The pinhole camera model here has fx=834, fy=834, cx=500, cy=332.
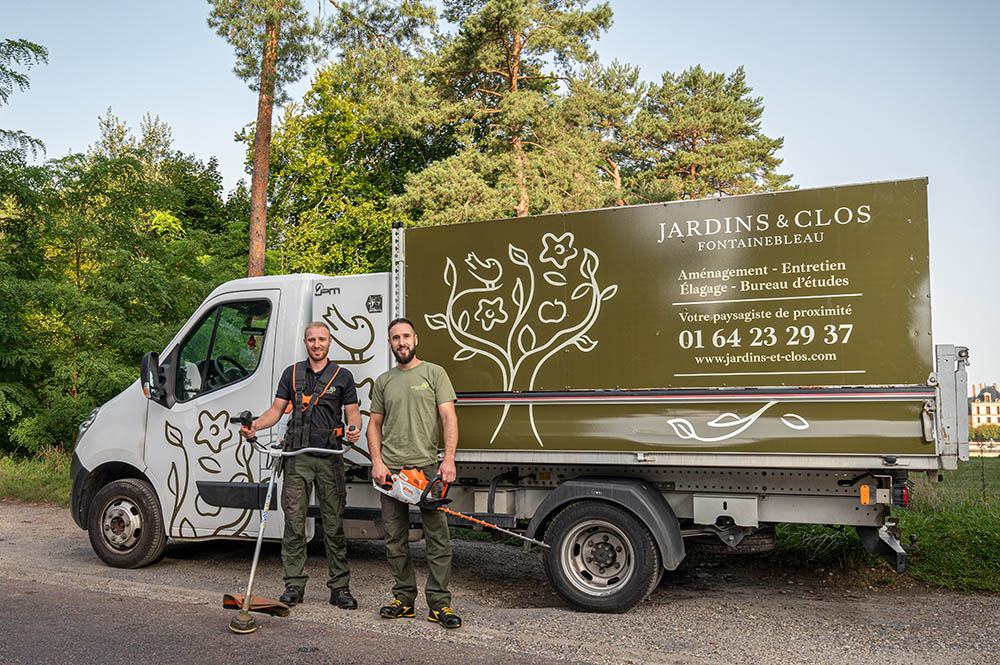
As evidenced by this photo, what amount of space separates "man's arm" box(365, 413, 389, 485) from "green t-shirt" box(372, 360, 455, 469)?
0.12 ft

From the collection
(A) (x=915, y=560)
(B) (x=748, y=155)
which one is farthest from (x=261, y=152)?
(B) (x=748, y=155)

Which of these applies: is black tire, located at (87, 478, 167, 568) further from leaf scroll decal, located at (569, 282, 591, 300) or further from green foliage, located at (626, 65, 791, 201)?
green foliage, located at (626, 65, 791, 201)

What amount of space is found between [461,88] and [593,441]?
66.7 ft

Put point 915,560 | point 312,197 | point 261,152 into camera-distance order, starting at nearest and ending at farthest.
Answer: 1. point 915,560
2. point 261,152
3. point 312,197

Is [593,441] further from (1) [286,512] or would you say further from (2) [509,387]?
(1) [286,512]

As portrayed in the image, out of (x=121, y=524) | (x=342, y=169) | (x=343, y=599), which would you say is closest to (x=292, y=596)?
(x=343, y=599)

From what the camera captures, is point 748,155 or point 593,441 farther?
point 748,155

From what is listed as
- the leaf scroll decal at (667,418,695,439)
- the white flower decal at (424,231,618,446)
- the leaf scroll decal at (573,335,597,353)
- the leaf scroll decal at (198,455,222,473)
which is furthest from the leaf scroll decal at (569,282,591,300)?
the leaf scroll decal at (198,455,222,473)

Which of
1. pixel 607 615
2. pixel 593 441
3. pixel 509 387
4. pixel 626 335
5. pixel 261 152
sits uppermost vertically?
pixel 261 152

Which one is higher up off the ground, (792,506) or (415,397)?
(415,397)

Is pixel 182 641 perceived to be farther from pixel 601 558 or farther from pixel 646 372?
pixel 646 372

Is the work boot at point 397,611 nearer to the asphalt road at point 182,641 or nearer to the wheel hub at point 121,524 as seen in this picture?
the asphalt road at point 182,641

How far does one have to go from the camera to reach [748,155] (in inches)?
1156

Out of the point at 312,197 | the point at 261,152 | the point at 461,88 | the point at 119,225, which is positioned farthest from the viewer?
the point at 312,197
